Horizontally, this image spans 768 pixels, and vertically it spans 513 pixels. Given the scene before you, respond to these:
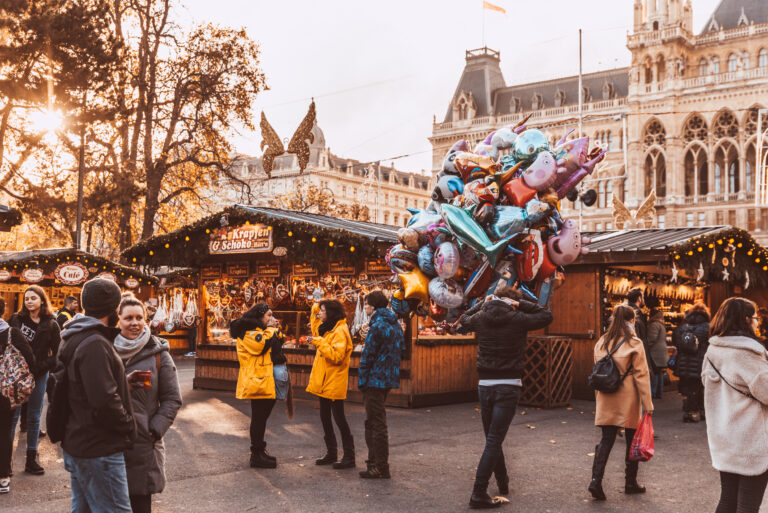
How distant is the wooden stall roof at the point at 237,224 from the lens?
488 inches

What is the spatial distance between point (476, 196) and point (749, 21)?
6608 centimetres

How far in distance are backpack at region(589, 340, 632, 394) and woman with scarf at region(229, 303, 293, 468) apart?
3.23 metres

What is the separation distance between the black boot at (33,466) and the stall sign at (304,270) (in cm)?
724

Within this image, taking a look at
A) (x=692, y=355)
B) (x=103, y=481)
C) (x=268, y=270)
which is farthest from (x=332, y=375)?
(x=268, y=270)

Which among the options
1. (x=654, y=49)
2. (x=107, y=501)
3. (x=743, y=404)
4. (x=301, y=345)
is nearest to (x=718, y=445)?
(x=743, y=404)

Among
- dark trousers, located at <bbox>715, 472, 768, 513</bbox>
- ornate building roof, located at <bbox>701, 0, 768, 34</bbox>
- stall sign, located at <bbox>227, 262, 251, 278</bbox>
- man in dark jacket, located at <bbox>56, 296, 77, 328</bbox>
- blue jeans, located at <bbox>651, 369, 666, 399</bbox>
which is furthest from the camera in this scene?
ornate building roof, located at <bbox>701, 0, 768, 34</bbox>

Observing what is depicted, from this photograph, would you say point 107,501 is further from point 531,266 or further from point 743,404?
point 531,266

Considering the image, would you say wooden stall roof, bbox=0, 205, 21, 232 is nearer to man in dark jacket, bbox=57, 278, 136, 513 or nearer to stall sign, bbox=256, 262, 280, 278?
stall sign, bbox=256, 262, 280, 278

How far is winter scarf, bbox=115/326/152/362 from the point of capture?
4.46 meters

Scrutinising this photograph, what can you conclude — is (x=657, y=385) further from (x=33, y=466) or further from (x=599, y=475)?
(x=33, y=466)

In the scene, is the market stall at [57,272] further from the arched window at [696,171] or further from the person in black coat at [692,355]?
the arched window at [696,171]

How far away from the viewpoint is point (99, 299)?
13.4 feet

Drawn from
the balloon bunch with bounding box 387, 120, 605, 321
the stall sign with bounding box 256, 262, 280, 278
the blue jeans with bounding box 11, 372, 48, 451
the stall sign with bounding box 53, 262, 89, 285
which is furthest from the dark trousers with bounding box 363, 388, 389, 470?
the stall sign with bounding box 53, 262, 89, 285

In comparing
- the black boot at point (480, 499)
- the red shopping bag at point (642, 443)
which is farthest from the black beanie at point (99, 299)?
the red shopping bag at point (642, 443)
